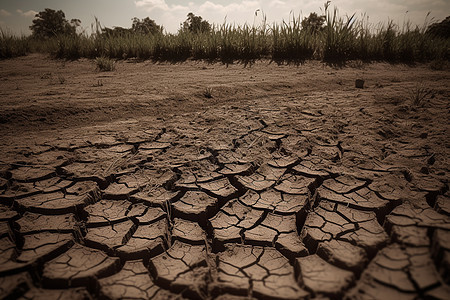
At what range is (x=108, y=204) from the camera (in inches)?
62.4

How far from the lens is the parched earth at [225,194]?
1094mm

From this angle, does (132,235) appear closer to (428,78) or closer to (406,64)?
(428,78)

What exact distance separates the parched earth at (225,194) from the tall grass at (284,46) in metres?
2.13

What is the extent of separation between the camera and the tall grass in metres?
4.76

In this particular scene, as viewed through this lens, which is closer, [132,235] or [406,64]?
[132,235]

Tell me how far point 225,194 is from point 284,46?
4.22 meters

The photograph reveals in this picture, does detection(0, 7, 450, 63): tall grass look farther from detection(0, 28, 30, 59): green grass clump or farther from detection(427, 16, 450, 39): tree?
detection(427, 16, 450, 39): tree

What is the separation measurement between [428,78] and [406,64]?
126 centimetres

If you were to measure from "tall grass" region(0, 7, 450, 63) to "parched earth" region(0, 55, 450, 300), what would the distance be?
2131 mm

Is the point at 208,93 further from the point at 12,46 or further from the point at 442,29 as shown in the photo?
the point at 442,29

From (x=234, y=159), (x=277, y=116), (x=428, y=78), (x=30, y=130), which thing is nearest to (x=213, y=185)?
(x=234, y=159)

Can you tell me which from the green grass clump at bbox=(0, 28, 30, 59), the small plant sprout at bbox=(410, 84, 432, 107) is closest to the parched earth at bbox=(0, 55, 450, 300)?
the small plant sprout at bbox=(410, 84, 432, 107)

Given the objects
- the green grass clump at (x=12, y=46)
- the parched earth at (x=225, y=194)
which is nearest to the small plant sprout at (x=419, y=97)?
the parched earth at (x=225, y=194)

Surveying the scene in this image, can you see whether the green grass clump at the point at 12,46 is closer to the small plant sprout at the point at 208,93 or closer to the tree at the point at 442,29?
the small plant sprout at the point at 208,93
